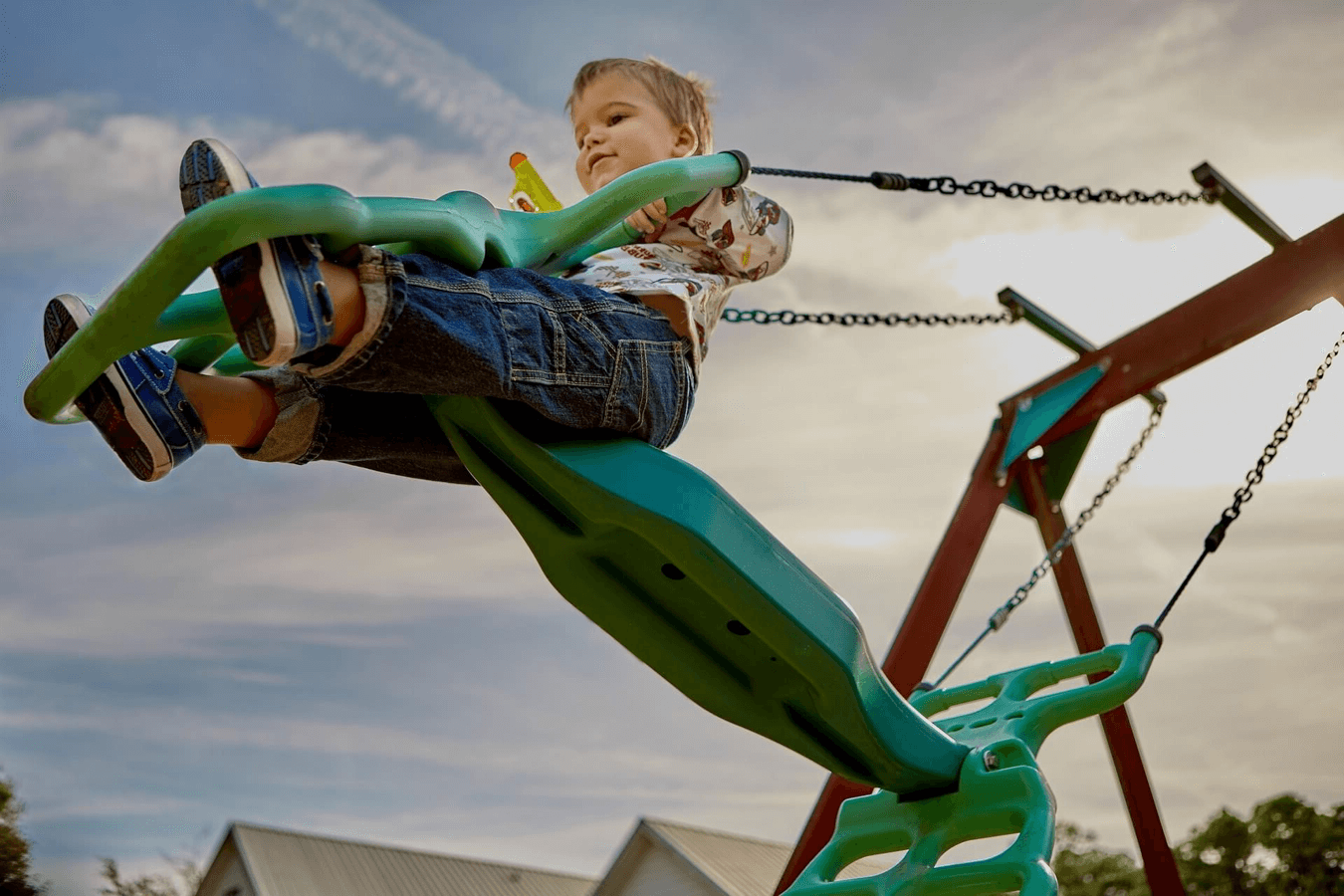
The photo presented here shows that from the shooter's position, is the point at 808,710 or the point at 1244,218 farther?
the point at 1244,218

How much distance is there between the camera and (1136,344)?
4.60 metres

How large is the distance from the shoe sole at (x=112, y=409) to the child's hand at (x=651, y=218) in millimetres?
901

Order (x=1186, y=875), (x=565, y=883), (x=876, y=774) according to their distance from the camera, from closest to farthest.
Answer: (x=876, y=774) → (x=1186, y=875) → (x=565, y=883)

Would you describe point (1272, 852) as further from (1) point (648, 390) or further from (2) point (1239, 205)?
(1) point (648, 390)

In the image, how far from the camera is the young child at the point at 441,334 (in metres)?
1.76

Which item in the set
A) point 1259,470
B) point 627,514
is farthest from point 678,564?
point 1259,470

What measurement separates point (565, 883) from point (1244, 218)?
30.7 feet

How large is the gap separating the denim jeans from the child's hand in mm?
252

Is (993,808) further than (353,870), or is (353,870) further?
(353,870)

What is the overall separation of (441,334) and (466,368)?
0.22 ft

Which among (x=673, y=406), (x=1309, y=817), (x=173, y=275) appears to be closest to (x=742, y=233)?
(x=673, y=406)

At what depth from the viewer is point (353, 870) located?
10.6 meters

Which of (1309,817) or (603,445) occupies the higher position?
(1309,817)

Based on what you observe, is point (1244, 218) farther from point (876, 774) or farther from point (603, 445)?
point (603, 445)
